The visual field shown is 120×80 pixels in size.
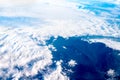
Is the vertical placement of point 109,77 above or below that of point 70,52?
below

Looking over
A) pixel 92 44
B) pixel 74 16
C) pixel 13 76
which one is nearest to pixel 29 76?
pixel 13 76

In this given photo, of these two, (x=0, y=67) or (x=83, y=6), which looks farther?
(x=83, y=6)

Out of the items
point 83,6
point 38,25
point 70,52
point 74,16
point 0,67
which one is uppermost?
point 83,6

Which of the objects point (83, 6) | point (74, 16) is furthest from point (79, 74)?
point (83, 6)

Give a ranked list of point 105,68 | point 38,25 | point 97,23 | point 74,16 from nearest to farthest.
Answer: point 105,68 → point 38,25 → point 97,23 → point 74,16

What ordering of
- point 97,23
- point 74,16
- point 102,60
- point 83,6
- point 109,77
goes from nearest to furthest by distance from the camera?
point 109,77, point 102,60, point 97,23, point 74,16, point 83,6

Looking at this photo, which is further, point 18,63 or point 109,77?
point 18,63

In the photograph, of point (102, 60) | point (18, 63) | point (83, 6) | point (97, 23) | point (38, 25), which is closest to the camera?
point (102, 60)

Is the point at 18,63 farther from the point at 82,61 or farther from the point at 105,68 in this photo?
the point at 105,68

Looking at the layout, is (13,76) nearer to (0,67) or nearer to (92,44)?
(0,67)
